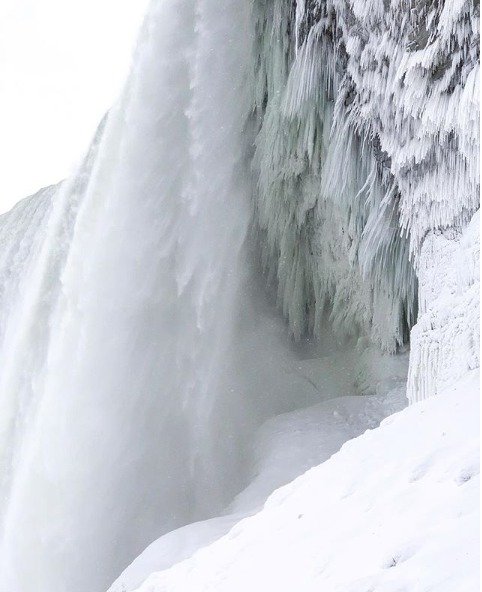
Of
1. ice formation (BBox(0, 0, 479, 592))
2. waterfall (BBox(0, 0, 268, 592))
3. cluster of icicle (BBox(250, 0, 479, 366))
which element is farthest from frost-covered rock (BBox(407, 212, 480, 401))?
waterfall (BBox(0, 0, 268, 592))

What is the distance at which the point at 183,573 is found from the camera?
4.17 m

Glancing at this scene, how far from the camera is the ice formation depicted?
26.1ft

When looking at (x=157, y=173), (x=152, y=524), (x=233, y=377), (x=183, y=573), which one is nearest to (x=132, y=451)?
(x=152, y=524)

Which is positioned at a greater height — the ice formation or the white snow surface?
the ice formation

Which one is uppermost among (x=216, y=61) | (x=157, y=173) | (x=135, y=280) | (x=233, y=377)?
(x=216, y=61)

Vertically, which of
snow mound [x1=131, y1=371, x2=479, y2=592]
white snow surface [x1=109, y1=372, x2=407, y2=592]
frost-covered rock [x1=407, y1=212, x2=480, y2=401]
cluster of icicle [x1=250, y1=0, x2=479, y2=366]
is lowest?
white snow surface [x1=109, y1=372, x2=407, y2=592]

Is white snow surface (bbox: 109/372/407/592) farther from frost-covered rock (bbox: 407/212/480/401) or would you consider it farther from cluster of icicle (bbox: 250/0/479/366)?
frost-covered rock (bbox: 407/212/480/401)

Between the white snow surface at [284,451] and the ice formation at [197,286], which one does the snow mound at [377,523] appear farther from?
the ice formation at [197,286]

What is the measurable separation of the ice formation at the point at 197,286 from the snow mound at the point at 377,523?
11.5 feet

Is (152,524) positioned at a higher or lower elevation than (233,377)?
lower

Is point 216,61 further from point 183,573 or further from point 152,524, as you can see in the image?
point 183,573

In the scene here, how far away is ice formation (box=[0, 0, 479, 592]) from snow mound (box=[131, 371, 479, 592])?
3502 mm

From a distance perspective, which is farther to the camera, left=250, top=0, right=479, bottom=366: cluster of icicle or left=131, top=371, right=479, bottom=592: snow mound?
left=250, top=0, right=479, bottom=366: cluster of icicle

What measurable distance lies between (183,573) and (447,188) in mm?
3715
